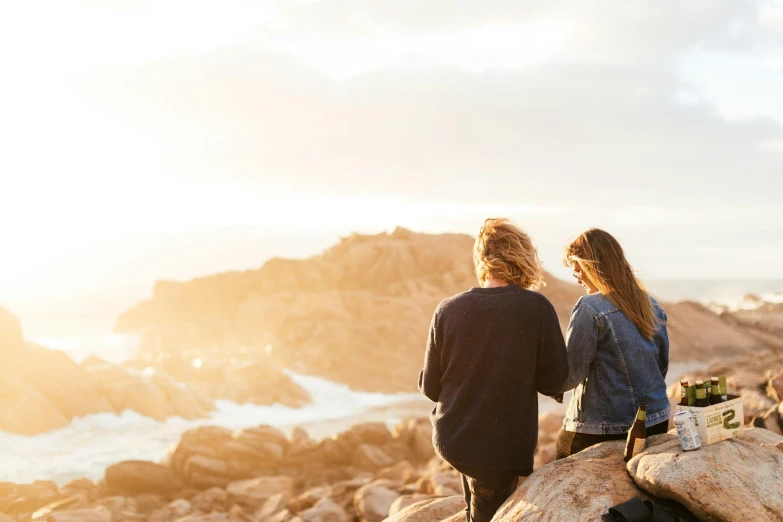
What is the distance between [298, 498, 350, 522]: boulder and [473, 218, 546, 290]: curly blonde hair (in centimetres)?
820

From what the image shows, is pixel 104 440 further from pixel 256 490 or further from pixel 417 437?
pixel 417 437

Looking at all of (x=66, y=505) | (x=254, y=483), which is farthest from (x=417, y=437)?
(x=66, y=505)

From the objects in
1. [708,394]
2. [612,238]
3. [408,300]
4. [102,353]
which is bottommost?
[102,353]

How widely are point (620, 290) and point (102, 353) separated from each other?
5052 cm

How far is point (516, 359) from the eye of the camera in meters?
3.95

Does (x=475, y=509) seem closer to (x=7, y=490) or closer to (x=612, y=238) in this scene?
(x=612, y=238)

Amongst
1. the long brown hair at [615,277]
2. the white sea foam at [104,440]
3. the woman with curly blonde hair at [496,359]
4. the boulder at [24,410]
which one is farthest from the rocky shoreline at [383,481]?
the boulder at [24,410]

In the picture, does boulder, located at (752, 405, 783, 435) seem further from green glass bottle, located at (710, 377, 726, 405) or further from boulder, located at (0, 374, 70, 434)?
boulder, located at (0, 374, 70, 434)

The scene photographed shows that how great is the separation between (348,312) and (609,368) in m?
37.3

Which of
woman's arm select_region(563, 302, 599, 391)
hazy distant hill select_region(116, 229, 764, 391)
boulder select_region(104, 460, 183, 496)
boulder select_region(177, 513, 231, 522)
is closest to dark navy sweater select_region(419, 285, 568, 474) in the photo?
woman's arm select_region(563, 302, 599, 391)

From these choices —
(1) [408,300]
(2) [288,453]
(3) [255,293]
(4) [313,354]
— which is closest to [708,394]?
(2) [288,453]

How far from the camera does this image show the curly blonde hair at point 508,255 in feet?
13.0

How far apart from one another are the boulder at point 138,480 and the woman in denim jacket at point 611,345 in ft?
39.7

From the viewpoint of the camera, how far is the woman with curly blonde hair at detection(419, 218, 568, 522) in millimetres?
3932
